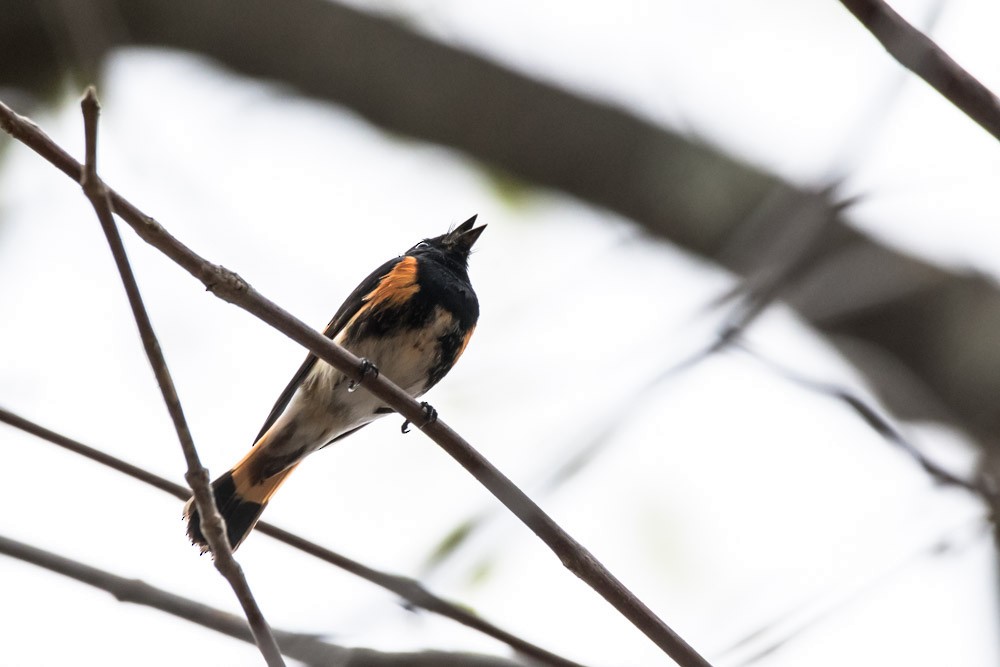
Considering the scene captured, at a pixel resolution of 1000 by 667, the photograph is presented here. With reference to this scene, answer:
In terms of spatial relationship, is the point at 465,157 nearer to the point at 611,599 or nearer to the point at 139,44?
the point at 139,44

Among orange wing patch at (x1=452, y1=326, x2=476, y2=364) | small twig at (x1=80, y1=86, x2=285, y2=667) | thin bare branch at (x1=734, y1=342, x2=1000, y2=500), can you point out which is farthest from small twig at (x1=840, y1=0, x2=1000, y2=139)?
orange wing patch at (x1=452, y1=326, x2=476, y2=364)

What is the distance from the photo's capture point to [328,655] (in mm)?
2314

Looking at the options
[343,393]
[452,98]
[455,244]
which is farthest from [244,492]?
[452,98]

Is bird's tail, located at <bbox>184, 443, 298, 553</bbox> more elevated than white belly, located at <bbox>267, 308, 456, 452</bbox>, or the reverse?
white belly, located at <bbox>267, 308, 456, 452</bbox>

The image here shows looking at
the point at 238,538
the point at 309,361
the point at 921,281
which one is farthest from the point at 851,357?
the point at 238,538

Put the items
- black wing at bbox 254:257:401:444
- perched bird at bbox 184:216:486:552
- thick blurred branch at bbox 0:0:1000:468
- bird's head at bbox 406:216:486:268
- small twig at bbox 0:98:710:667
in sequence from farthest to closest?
thick blurred branch at bbox 0:0:1000:468 < bird's head at bbox 406:216:486:268 < black wing at bbox 254:257:401:444 < perched bird at bbox 184:216:486:552 < small twig at bbox 0:98:710:667

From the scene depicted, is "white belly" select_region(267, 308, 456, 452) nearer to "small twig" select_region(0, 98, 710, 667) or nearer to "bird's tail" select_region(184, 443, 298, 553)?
"bird's tail" select_region(184, 443, 298, 553)

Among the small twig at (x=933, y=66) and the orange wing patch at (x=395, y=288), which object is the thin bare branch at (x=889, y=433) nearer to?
the small twig at (x=933, y=66)

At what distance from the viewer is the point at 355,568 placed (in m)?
2.00

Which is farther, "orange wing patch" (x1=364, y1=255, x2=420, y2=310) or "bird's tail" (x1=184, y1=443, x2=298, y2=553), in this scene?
"orange wing patch" (x1=364, y1=255, x2=420, y2=310)

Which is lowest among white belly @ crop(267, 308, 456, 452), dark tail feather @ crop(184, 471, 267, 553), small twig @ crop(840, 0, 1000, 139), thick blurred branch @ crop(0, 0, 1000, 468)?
small twig @ crop(840, 0, 1000, 139)

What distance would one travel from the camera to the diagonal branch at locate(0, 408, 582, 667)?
6.20ft

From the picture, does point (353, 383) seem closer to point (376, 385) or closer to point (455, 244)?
point (455, 244)

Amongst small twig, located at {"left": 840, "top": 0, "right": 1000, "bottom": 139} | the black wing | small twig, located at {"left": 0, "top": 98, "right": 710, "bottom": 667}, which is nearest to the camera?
small twig, located at {"left": 840, "top": 0, "right": 1000, "bottom": 139}
